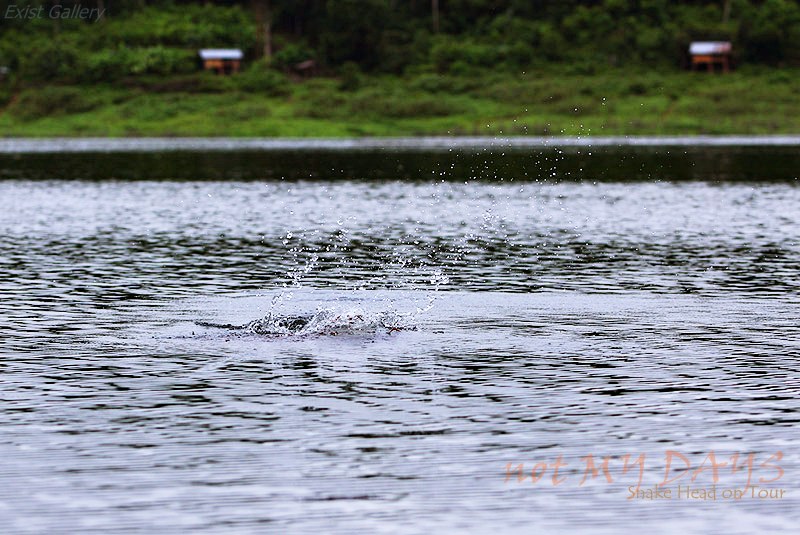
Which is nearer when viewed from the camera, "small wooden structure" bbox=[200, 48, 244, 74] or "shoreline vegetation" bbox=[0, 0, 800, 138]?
A: "shoreline vegetation" bbox=[0, 0, 800, 138]

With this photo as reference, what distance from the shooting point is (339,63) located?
551 feet

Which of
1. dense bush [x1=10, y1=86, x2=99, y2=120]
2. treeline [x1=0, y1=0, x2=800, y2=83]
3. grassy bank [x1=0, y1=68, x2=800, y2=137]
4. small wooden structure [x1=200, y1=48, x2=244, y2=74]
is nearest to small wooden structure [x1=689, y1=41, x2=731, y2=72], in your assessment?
treeline [x1=0, y1=0, x2=800, y2=83]

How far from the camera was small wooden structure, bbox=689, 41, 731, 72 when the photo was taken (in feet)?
524

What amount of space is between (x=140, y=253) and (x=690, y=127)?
103335mm

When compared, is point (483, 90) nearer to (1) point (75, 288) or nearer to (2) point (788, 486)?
(1) point (75, 288)

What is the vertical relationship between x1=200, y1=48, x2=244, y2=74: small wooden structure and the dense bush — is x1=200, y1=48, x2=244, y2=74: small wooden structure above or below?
above

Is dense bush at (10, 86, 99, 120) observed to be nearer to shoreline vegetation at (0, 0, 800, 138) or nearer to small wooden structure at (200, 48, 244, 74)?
shoreline vegetation at (0, 0, 800, 138)

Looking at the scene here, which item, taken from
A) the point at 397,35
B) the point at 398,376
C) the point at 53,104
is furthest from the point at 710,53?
the point at 398,376

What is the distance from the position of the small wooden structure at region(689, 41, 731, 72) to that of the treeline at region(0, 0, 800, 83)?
1730 millimetres

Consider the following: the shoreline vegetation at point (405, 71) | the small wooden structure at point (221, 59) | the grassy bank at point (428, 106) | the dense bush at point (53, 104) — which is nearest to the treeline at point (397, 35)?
the shoreline vegetation at point (405, 71)

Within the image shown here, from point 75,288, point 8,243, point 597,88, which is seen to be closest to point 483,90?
point 597,88

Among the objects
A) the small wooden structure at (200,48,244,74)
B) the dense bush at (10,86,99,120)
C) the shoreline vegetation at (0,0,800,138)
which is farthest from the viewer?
the small wooden structure at (200,48,244,74)

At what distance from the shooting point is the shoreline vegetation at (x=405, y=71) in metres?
→ 146

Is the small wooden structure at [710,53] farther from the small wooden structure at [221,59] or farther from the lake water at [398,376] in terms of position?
the lake water at [398,376]
